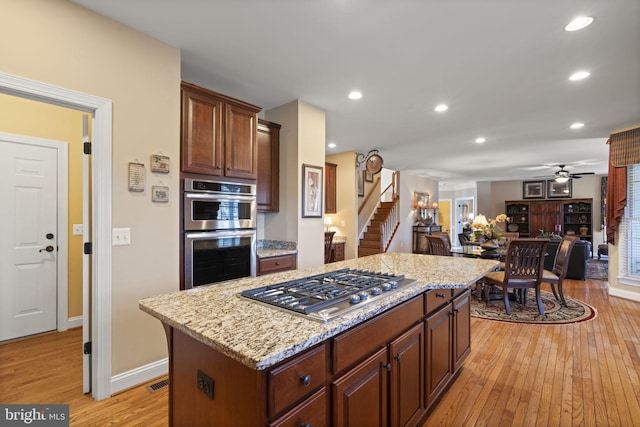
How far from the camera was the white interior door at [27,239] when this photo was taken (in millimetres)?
3041

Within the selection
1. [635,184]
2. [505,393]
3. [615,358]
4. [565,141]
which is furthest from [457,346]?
[565,141]

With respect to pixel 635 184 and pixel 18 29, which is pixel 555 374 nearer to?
pixel 635 184

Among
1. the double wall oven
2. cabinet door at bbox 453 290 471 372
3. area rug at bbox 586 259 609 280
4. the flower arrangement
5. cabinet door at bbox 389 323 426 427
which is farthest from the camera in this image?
area rug at bbox 586 259 609 280

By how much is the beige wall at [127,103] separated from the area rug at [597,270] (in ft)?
26.6

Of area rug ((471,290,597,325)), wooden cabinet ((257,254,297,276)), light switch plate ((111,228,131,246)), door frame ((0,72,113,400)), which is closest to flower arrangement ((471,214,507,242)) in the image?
area rug ((471,290,597,325))

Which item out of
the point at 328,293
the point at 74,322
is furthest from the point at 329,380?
the point at 74,322

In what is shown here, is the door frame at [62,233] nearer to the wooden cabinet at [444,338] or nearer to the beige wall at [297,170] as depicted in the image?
the beige wall at [297,170]

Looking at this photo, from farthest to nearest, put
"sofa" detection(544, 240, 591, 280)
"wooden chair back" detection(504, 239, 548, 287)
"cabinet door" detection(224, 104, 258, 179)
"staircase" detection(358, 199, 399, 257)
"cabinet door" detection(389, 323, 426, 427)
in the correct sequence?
1. "staircase" detection(358, 199, 399, 257)
2. "sofa" detection(544, 240, 591, 280)
3. "wooden chair back" detection(504, 239, 548, 287)
4. "cabinet door" detection(224, 104, 258, 179)
5. "cabinet door" detection(389, 323, 426, 427)

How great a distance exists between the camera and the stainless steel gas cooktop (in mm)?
1209

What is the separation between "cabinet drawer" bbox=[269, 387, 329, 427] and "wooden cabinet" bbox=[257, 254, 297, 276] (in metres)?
2.15

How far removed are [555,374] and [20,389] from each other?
13.8 feet

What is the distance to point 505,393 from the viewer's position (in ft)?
7.32

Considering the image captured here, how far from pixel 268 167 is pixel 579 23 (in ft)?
10.2

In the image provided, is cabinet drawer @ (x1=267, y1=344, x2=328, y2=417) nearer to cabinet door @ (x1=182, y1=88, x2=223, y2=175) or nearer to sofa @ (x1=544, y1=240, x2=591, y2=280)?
cabinet door @ (x1=182, y1=88, x2=223, y2=175)
